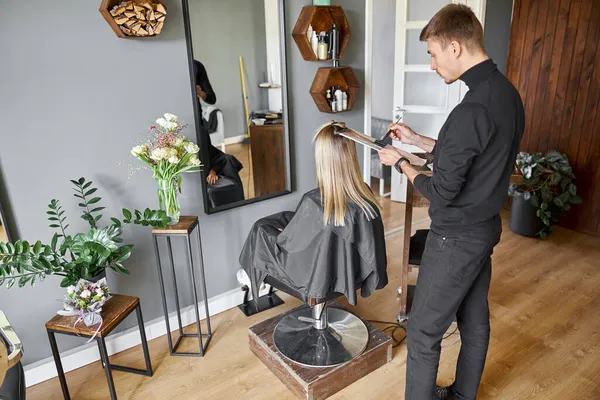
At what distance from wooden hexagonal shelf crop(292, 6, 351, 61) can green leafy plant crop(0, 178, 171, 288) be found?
120 centimetres

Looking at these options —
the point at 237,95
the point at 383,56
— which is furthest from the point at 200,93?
the point at 383,56

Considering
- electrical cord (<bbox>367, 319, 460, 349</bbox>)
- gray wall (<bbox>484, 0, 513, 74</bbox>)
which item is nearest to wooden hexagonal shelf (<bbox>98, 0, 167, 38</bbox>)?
electrical cord (<bbox>367, 319, 460, 349</bbox>)

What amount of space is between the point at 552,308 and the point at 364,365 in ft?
4.14

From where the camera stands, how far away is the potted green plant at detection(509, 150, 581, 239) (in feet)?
10.6

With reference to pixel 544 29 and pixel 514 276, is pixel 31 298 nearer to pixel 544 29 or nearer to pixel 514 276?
pixel 514 276

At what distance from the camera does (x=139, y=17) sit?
1.81m

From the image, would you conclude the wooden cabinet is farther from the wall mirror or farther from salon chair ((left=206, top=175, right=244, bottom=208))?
salon chair ((left=206, top=175, right=244, bottom=208))

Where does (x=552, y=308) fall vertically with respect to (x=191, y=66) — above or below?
below

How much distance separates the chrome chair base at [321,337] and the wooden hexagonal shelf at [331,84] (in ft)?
3.91

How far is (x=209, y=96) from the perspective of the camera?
2156 millimetres

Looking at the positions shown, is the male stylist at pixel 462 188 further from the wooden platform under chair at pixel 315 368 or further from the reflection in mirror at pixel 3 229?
the reflection in mirror at pixel 3 229

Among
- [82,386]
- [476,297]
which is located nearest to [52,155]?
[82,386]

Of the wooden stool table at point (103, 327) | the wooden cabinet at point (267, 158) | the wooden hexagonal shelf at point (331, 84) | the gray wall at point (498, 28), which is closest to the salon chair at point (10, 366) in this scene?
the wooden stool table at point (103, 327)

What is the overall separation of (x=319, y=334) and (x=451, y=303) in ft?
2.59
